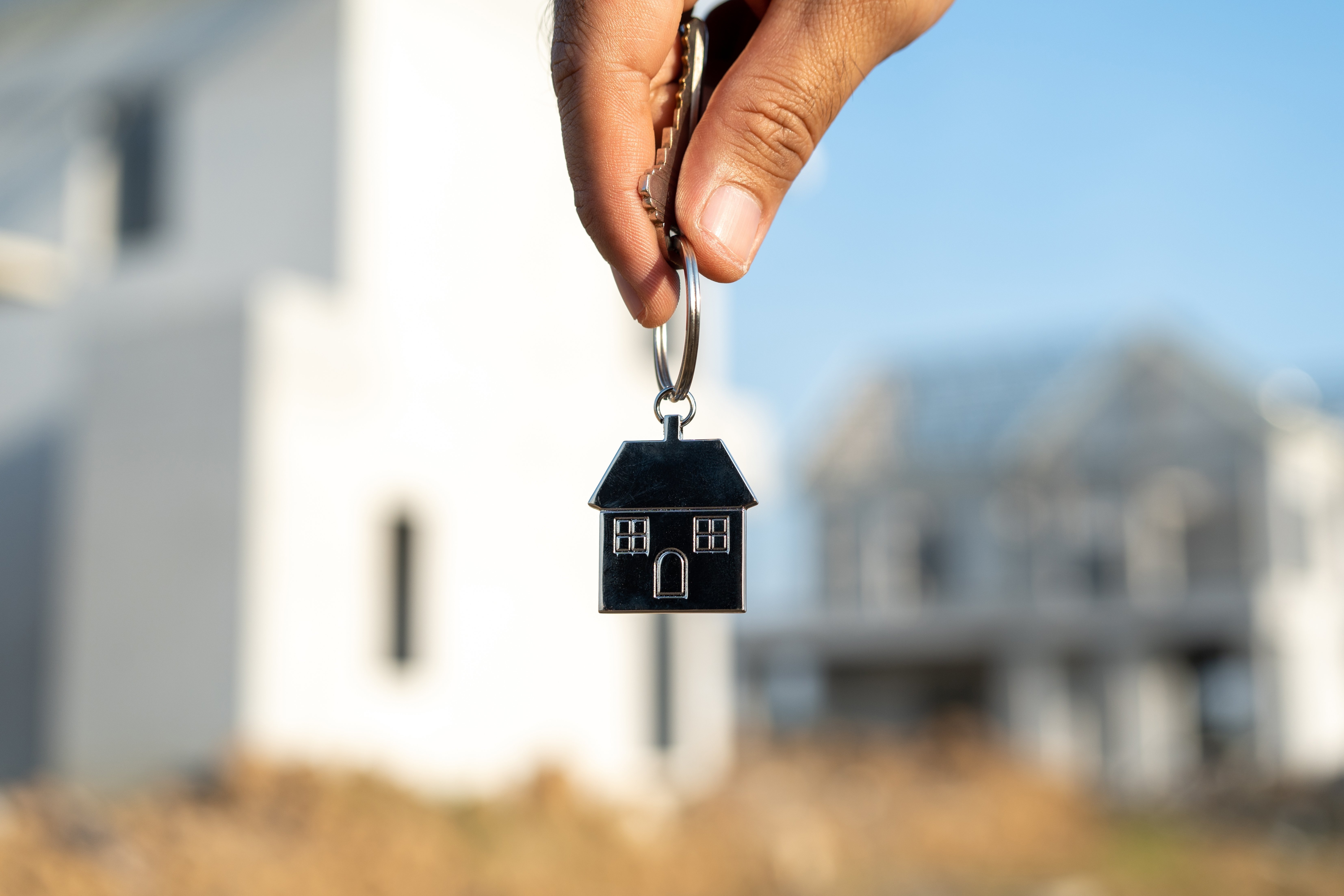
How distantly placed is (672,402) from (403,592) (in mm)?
9622

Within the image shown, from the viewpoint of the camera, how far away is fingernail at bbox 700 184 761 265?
1.45 m

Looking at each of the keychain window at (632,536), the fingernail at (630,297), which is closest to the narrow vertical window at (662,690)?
the keychain window at (632,536)

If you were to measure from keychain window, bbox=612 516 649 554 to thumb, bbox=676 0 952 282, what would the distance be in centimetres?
34

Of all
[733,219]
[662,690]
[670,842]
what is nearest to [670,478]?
[733,219]

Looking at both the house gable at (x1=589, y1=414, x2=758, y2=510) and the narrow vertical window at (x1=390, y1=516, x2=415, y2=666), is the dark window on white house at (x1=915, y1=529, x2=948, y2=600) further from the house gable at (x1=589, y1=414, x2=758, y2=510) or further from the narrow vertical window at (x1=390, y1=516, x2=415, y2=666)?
the house gable at (x1=589, y1=414, x2=758, y2=510)

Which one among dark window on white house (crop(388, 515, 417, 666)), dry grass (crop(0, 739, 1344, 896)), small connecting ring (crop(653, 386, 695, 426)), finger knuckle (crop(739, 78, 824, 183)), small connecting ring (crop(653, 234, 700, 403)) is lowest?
dry grass (crop(0, 739, 1344, 896))

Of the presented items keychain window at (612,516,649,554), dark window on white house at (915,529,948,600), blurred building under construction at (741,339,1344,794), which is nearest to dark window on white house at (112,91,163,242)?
keychain window at (612,516,649,554)

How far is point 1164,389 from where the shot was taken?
23.6 m

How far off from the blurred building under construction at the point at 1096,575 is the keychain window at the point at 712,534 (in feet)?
66.0

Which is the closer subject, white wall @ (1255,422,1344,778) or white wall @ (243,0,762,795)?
white wall @ (243,0,762,795)

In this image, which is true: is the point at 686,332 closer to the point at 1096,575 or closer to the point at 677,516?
the point at 677,516

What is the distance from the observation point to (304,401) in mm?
9781

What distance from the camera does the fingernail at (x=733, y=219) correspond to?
4.74 feet

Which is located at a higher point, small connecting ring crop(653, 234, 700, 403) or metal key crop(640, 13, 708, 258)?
metal key crop(640, 13, 708, 258)
